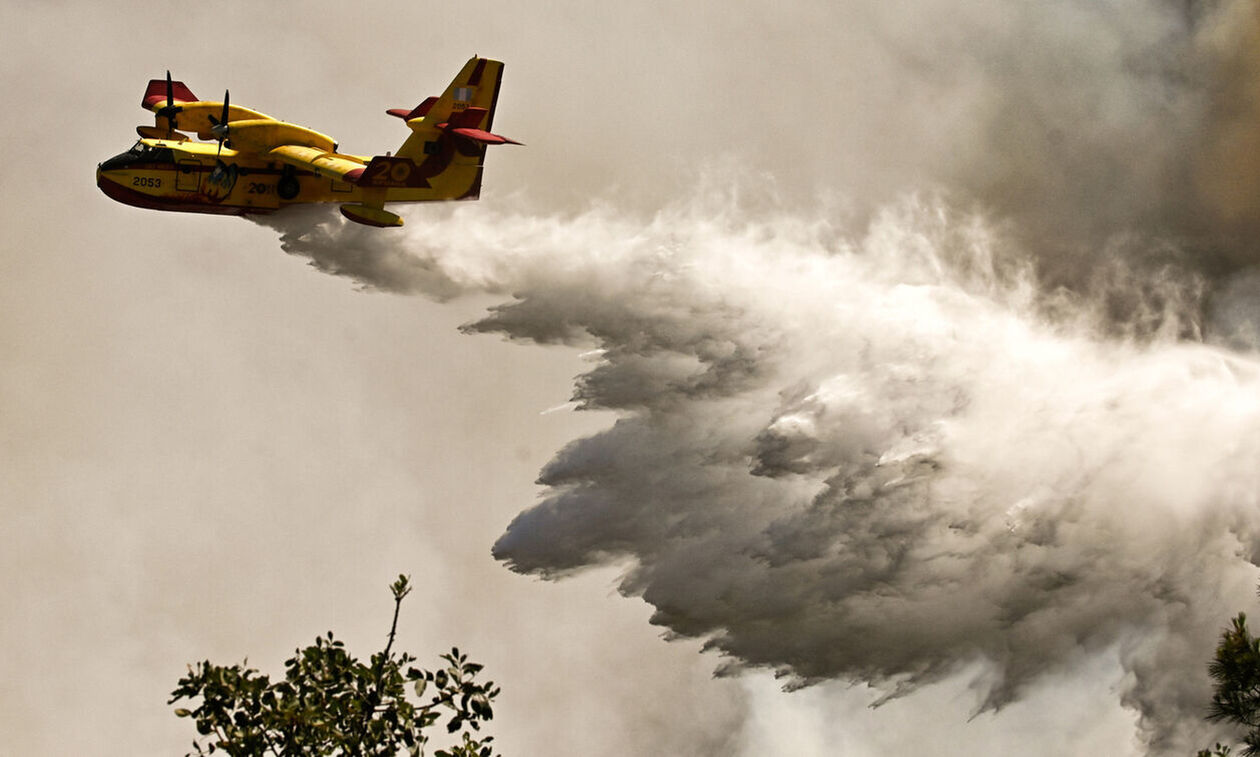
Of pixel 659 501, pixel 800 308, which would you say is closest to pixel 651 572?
pixel 659 501

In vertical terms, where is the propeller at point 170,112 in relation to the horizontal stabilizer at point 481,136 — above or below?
above

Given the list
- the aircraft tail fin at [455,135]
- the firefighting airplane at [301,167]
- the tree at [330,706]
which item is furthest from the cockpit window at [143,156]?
the tree at [330,706]

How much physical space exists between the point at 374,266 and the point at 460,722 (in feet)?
91.8

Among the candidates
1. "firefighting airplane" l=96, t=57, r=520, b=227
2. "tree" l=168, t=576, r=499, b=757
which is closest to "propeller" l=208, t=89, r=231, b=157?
"firefighting airplane" l=96, t=57, r=520, b=227

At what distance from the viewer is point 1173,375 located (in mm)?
58594

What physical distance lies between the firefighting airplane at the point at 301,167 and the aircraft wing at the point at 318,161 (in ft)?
0.08

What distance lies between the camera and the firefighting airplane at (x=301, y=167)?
5247 centimetres

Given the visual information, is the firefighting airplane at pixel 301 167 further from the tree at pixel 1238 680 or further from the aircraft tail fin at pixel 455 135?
the tree at pixel 1238 680

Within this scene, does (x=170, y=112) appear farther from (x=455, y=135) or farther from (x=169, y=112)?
(x=455, y=135)

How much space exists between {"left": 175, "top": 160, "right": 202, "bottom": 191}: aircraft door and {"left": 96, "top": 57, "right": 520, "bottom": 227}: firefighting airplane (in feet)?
0.08

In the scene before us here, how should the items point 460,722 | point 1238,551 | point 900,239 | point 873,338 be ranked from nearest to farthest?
point 460,722, point 1238,551, point 873,338, point 900,239

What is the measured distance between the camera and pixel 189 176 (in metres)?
52.7

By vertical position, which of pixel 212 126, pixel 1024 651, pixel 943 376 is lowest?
pixel 1024 651

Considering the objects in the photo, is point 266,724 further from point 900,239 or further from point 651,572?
point 900,239
